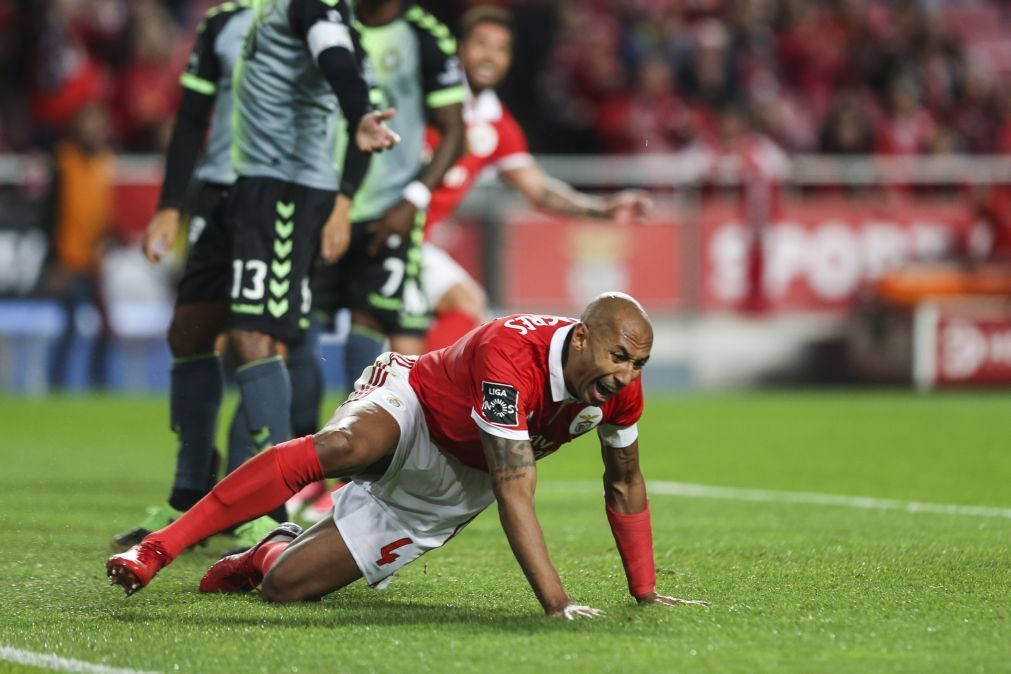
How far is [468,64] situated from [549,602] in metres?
4.92

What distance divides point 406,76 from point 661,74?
976cm

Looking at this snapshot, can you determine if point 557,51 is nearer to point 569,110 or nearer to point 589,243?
point 569,110

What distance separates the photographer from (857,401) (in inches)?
581

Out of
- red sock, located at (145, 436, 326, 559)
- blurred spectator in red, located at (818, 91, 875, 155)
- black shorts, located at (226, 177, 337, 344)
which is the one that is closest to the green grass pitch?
red sock, located at (145, 436, 326, 559)

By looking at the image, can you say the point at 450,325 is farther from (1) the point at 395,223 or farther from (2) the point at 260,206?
(2) the point at 260,206

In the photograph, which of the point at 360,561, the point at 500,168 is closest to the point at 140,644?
the point at 360,561

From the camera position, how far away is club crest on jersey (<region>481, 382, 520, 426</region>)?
4574 millimetres

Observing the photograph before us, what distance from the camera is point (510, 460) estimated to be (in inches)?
179

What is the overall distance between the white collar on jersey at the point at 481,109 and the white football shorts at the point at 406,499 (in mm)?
4193

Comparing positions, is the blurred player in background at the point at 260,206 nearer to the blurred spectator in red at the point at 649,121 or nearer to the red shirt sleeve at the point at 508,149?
the red shirt sleeve at the point at 508,149

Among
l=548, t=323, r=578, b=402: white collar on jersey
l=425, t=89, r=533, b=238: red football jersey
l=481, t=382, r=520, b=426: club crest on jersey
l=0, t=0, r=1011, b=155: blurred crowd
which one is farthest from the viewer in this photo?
l=0, t=0, r=1011, b=155: blurred crowd

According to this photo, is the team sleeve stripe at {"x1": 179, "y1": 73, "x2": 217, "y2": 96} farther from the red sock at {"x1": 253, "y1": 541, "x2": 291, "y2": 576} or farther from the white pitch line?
the white pitch line

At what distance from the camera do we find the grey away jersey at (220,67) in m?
6.43

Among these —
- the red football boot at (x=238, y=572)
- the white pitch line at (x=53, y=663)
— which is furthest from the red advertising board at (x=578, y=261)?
the white pitch line at (x=53, y=663)
